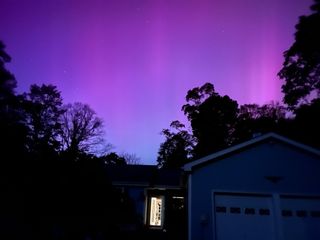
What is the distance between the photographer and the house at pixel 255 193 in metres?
11.3

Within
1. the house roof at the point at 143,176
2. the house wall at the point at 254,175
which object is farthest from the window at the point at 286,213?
the house roof at the point at 143,176

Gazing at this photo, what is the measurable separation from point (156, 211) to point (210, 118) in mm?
20082

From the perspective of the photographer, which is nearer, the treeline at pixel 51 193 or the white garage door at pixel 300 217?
the treeline at pixel 51 193

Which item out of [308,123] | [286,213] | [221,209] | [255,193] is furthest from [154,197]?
[308,123]

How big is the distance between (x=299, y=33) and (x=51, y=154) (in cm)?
2590

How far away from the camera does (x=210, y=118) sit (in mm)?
37594

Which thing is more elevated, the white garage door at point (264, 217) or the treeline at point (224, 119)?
the treeline at point (224, 119)

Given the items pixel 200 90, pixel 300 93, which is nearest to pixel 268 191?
pixel 300 93

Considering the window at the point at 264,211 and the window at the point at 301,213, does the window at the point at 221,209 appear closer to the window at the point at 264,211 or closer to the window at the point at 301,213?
the window at the point at 264,211

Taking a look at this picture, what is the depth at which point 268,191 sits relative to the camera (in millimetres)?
11734

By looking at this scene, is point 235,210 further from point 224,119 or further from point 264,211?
point 224,119

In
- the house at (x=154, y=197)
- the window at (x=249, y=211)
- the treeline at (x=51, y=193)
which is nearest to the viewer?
the treeline at (x=51, y=193)

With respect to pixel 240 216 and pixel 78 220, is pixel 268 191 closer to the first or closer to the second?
pixel 240 216

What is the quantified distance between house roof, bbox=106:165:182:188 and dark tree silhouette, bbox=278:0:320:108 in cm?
1515
